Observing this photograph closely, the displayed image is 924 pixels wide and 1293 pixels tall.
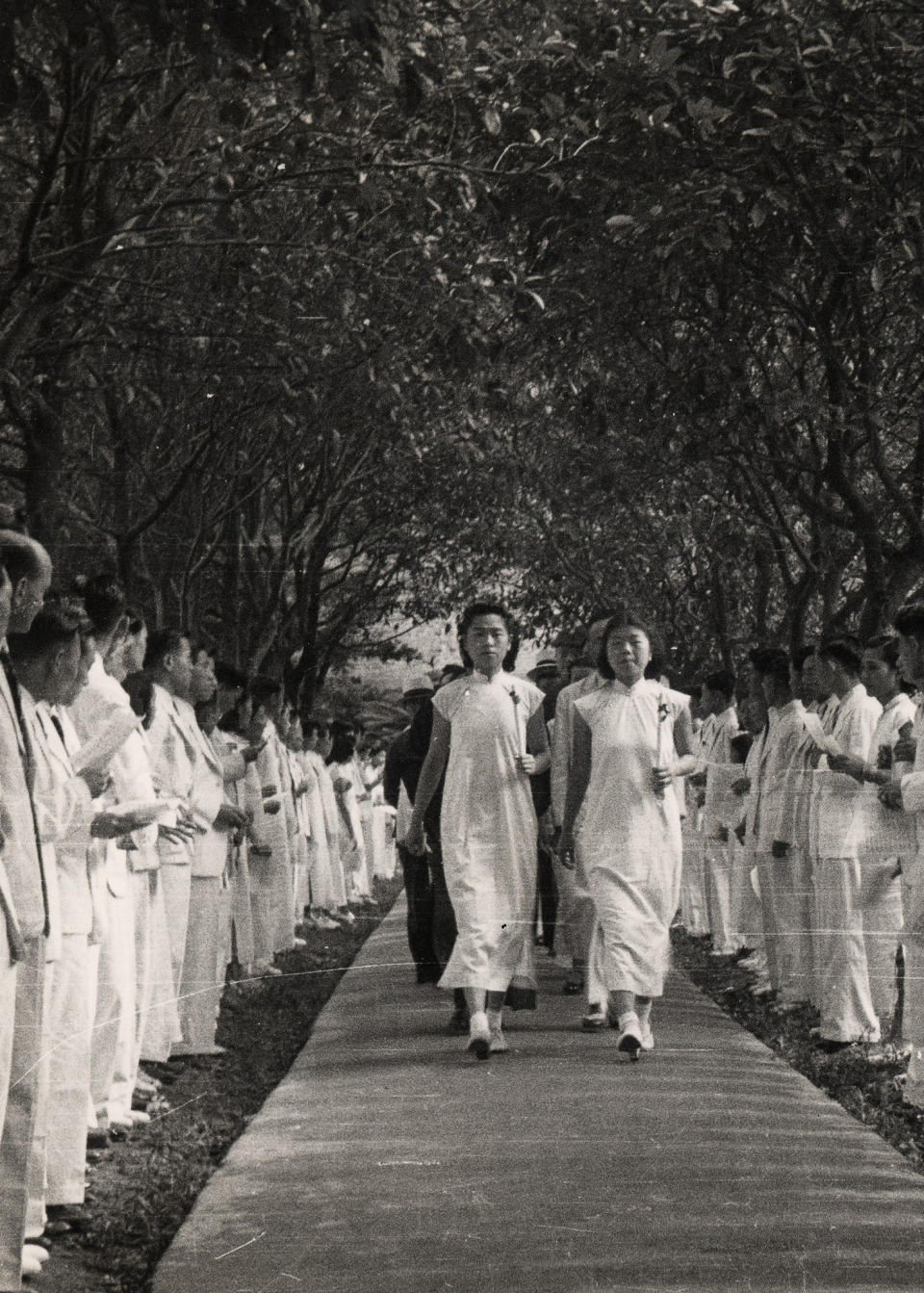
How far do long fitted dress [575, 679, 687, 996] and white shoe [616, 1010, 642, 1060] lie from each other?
0.14 metres

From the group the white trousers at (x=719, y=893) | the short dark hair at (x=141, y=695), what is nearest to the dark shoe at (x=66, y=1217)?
the short dark hair at (x=141, y=695)

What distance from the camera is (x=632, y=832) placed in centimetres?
1049

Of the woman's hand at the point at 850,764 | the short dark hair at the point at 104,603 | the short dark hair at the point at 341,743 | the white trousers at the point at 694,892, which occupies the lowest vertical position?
the white trousers at the point at 694,892

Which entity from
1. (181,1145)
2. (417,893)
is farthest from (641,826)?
(417,893)

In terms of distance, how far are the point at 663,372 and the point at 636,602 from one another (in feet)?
50.6

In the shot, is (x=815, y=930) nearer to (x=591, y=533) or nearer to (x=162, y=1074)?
(x=162, y=1074)

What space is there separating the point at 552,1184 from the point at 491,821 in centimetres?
387

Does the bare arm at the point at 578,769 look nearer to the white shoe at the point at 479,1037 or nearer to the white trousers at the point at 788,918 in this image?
the white shoe at the point at 479,1037

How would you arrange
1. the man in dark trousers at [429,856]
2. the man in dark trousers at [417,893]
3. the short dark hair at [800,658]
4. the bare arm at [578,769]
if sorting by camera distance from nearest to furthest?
the bare arm at [578,769] < the man in dark trousers at [429,856] < the short dark hair at [800,658] < the man in dark trousers at [417,893]

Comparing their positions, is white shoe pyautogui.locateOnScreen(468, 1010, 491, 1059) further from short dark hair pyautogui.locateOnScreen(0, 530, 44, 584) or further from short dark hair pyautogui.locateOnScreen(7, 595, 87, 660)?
short dark hair pyautogui.locateOnScreen(0, 530, 44, 584)

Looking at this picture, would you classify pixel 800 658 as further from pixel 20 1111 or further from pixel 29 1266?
pixel 20 1111

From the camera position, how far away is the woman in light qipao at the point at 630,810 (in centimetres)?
1031

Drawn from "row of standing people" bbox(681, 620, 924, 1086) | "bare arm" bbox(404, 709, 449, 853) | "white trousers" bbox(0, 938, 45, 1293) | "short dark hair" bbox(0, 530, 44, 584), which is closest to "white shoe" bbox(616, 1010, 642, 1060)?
"row of standing people" bbox(681, 620, 924, 1086)

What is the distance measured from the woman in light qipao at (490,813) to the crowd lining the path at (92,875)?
1.22 meters
